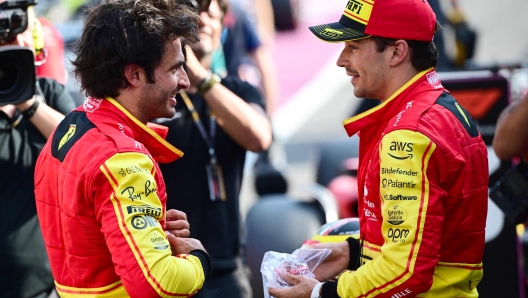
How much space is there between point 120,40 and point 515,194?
2.06 meters

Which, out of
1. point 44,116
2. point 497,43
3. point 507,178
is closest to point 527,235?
point 507,178

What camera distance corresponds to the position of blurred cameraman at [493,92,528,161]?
3.58 metres

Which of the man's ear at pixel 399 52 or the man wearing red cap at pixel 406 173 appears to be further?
the man's ear at pixel 399 52

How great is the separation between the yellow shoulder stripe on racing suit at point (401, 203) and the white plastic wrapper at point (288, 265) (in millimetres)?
394

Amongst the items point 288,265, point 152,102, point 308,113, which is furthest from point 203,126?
point 308,113

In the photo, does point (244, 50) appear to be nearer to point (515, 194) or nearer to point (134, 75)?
point (515, 194)

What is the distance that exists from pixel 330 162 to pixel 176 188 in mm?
2895

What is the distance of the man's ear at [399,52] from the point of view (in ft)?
9.10

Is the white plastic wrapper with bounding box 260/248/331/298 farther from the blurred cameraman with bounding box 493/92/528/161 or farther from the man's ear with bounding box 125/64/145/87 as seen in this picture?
the blurred cameraman with bounding box 493/92/528/161

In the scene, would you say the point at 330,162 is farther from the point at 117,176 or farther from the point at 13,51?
the point at 117,176

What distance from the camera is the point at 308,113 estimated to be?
38.2 feet

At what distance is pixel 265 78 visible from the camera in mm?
6734

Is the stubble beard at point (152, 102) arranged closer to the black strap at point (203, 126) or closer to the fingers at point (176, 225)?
the fingers at point (176, 225)

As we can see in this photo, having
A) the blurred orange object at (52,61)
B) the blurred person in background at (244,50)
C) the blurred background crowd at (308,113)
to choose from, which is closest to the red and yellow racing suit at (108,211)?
the blurred background crowd at (308,113)
